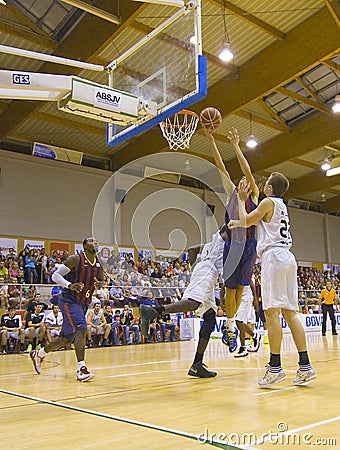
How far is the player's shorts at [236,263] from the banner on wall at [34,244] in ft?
41.6

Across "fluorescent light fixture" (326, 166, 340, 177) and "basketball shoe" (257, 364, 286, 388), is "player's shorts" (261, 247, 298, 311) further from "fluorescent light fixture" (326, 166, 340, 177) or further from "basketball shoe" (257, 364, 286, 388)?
"fluorescent light fixture" (326, 166, 340, 177)

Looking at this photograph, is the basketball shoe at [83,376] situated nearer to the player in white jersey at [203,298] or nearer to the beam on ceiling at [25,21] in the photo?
the player in white jersey at [203,298]

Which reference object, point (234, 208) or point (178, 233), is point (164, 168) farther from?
point (234, 208)

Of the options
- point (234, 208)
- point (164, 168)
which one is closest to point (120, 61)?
point (234, 208)

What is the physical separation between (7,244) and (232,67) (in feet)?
30.8

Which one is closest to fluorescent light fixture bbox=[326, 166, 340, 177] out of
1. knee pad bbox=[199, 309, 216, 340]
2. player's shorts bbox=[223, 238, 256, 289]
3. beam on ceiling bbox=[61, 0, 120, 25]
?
beam on ceiling bbox=[61, 0, 120, 25]

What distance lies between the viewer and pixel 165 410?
3590 millimetres

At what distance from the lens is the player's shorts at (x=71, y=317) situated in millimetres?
5715

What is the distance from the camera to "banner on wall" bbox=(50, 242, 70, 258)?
17.7m

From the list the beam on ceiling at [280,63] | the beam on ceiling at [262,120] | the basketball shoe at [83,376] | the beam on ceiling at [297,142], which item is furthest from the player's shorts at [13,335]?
the beam on ceiling at [297,142]

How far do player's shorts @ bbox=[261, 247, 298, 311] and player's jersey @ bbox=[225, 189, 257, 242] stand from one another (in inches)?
28.9

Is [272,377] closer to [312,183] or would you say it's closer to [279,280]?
[279,280]

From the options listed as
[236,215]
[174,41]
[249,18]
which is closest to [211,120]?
[236,215]

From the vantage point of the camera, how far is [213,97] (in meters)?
15.1
